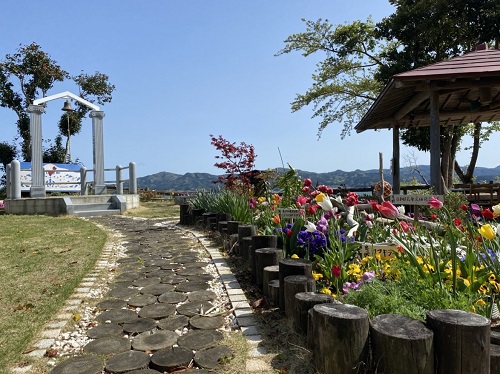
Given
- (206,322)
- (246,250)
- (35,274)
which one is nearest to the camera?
(206,322)

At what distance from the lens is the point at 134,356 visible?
2164 mm

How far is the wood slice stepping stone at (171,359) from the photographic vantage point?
2.03 metres

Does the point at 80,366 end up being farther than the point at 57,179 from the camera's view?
No

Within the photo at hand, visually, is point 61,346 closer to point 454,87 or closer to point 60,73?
point 454,87

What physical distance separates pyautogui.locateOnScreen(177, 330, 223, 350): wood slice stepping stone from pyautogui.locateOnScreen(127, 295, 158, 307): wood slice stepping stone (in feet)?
2.47

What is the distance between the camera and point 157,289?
3447 mm

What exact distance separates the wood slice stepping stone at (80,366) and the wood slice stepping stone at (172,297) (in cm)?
99

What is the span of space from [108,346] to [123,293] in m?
1.09

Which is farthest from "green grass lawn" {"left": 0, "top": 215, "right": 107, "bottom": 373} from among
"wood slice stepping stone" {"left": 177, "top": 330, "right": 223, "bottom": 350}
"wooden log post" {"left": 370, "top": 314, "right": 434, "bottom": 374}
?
"wooden log post" {"left": 370, "top": 314, "right": 434, "bottom": 374}

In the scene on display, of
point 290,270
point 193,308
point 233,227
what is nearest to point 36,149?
point 233,227

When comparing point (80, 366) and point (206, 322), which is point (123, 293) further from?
point (80, 366)

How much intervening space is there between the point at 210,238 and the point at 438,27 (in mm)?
12440

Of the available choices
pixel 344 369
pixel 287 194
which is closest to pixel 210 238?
pixel 287 194

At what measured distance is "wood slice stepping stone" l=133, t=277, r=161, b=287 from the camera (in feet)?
11.9
